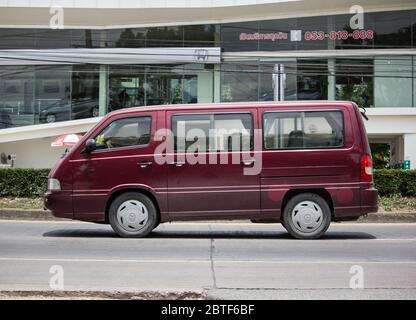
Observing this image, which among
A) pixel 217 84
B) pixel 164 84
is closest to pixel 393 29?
pixel 217 84

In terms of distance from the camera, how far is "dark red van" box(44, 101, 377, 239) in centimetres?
1112

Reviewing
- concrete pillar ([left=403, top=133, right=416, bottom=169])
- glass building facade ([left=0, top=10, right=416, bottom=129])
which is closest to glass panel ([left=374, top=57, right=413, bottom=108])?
glass building facade ([left=0, top=10, right=416, bottom=129])

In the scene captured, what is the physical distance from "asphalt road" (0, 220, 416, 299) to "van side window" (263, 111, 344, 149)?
5.52 ft

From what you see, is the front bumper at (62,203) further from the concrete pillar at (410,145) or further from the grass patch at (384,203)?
the concrete pillar at (410,145)

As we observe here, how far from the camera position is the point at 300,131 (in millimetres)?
11203

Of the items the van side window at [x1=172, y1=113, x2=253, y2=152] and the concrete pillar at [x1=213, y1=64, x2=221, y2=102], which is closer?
the van side window at [x1=172, y1=113, x2=253, y2=152]

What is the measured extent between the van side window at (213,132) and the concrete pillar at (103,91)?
63.9 feet

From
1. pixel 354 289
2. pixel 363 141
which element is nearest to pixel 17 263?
pixel 354 289

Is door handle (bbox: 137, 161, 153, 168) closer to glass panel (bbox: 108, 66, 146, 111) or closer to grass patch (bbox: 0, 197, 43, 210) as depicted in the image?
grass patch (bbox: 0, 197, 43, 210)

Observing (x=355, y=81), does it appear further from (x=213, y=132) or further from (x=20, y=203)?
(x=213, y=132)

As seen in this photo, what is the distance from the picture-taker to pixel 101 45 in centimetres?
3050

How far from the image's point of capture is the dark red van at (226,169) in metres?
11.1
